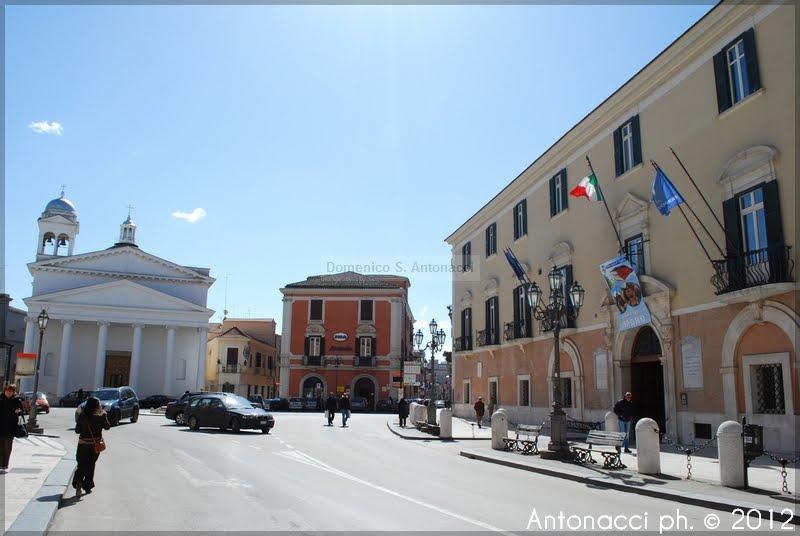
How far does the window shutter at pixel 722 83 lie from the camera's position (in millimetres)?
17578

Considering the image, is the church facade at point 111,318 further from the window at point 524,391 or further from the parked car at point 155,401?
the window at point 524,391

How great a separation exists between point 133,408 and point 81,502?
71.4 ft

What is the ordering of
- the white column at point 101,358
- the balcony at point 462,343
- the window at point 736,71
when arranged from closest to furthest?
the window at point 736,71, the balcony at point 462,343, the white column at point 101,358

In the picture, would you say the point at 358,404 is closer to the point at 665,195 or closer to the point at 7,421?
the point at 665,195

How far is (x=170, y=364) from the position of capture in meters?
56.9

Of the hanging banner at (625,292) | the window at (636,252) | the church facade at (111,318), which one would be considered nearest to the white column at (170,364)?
the church facade at (111,318)

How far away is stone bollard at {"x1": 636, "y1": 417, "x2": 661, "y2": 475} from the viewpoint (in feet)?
41.6

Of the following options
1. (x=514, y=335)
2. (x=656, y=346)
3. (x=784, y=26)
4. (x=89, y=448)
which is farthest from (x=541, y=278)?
(x=89, y=448)

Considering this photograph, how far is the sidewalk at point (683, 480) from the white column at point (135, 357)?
46.4 meters

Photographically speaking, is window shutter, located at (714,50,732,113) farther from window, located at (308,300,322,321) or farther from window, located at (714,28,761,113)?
window, located at (308,300,322,321)

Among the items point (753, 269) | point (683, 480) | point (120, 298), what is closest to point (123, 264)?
point (120, 298)

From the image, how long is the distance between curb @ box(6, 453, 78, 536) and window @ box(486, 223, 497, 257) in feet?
85.9

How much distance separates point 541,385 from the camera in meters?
28.2

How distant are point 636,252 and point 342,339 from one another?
41.8 meters
